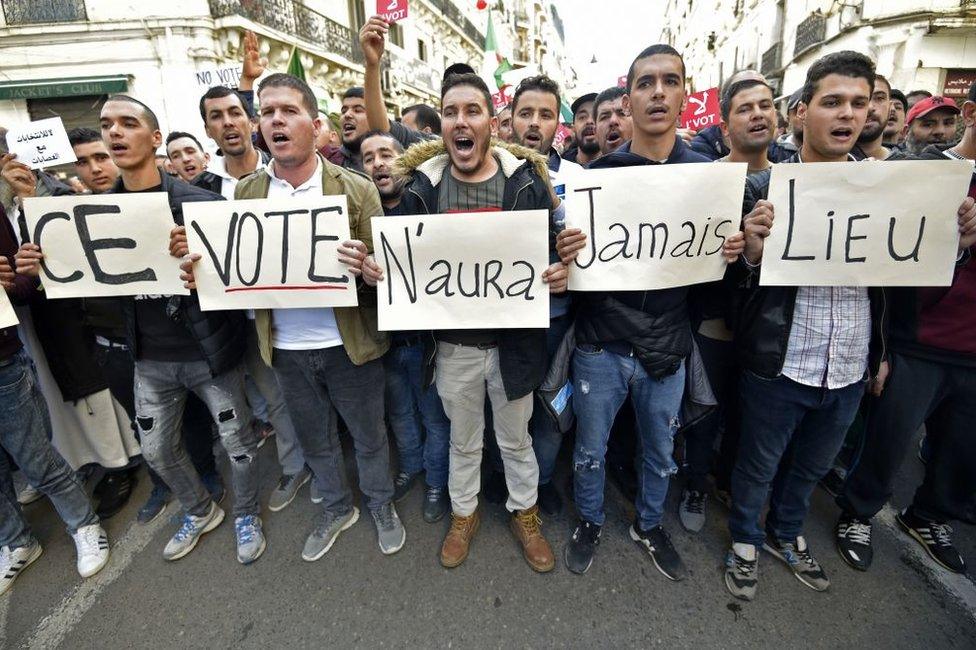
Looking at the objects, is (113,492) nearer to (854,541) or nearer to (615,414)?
(615,414)

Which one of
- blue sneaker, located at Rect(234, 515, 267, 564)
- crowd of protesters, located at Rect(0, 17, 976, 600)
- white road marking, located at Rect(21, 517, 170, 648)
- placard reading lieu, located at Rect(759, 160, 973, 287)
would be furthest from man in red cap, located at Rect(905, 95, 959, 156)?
white road marking, located at Rect(21, 517, 170, 648)

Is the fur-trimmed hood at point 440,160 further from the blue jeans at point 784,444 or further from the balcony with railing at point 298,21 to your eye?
the balcony with railing at point 298,21

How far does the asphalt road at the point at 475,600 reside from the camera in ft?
7.04

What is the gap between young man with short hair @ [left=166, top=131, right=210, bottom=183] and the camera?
399 cm

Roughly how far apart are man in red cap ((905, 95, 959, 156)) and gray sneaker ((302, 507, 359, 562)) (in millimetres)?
5329

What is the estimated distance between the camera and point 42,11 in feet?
38.2

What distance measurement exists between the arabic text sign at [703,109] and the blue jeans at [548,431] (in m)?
6.19

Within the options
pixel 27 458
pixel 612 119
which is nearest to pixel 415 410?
pixel 27 458

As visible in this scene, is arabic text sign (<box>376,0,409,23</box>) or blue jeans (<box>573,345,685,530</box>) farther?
arabic text sign (<box>376,0,409,23</box>)

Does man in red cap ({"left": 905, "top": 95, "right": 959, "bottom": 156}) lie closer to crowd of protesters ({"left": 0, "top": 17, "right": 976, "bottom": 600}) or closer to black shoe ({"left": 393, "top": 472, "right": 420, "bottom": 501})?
crowd of protesters ({"left": 0, "top": 17, "right": 976, "bottom": 600})

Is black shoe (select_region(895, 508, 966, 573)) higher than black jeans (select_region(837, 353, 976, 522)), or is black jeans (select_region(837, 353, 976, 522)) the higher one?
black jeans (select_region(837, 353, 976, 522))

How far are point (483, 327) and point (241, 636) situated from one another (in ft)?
5.95

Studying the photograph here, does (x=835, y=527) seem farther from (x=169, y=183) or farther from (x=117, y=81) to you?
(x=117, y=81)

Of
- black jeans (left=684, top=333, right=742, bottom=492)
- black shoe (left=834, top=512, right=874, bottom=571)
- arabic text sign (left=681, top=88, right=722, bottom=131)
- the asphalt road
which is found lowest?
the asphalt road
